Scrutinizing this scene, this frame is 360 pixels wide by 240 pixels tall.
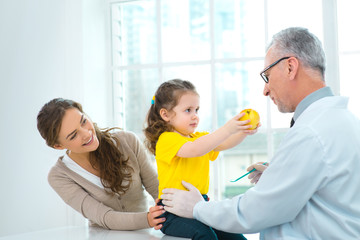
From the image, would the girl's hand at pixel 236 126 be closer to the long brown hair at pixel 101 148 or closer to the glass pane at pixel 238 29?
the long brown hair at pixel 101 148

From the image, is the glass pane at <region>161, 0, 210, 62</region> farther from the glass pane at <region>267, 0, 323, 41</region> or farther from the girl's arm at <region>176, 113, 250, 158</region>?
the girl's arm at <region>176, 113, 250, 158</region>

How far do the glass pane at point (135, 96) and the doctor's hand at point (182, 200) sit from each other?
5.43 ft

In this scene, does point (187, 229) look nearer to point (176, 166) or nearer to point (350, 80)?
point (176, 166)

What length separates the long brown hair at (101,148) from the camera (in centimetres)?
214

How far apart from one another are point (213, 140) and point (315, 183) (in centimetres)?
50

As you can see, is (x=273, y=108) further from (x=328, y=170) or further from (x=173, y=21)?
(x=328, y=170)

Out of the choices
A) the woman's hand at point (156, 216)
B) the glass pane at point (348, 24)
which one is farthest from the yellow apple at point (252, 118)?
the glass pane at point (348, 24)

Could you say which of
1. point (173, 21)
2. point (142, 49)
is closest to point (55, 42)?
point (142, 49)

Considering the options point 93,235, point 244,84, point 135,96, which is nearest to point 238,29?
point 244,84

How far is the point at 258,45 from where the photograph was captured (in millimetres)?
3100

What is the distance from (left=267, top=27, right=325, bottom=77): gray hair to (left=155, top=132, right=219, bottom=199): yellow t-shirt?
60 centimetres

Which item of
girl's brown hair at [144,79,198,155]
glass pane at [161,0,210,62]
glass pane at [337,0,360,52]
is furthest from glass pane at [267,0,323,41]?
girl's brown hair at [144,79,198,155]

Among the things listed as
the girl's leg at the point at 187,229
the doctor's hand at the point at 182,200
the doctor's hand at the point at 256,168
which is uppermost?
the doctor's hand at the point at 256,168

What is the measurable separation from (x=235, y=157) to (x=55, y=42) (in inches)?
101
